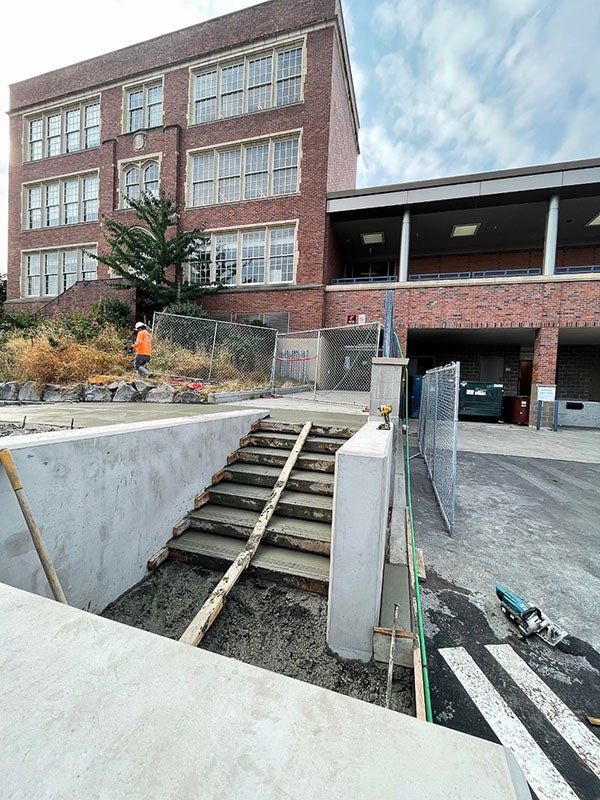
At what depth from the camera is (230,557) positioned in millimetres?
3445

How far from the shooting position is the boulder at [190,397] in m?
8.59

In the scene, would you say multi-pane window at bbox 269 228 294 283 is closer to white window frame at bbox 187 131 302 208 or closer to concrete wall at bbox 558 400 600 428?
white window frame at bbox 187 131 302 208

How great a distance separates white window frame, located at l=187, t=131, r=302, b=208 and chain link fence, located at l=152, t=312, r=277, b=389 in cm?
753

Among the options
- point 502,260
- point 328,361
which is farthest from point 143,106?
point 502,260

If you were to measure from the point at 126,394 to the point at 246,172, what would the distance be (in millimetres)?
12946

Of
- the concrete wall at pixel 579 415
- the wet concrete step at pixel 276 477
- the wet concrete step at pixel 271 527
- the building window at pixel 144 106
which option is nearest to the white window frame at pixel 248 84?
Result: the building window at pixel 144 106

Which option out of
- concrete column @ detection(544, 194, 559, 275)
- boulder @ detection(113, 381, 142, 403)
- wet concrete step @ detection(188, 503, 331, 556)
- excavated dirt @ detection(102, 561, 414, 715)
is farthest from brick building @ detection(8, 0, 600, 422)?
excavated dirt @ detection(102, 561, 414, 715)

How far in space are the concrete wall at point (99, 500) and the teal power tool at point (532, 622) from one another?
10.7 ft

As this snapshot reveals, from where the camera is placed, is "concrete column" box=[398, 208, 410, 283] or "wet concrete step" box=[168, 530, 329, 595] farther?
"concrete column" box=[398, 208, 410, 283]

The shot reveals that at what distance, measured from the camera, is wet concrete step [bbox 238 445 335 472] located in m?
4.28

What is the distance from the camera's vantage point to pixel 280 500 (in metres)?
3.86

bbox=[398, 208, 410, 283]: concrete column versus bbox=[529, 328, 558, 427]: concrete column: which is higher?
bbox=[398, 208, 410, 283]: concrete column

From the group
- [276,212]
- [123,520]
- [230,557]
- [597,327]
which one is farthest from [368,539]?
[276,212]

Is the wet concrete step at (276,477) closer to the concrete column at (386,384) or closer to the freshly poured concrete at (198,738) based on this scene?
the concrete column at (386,384)
